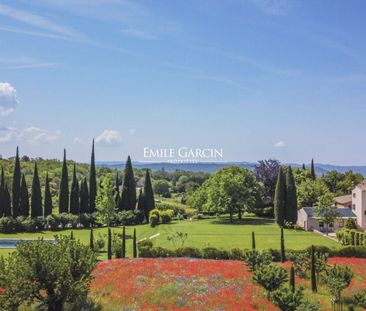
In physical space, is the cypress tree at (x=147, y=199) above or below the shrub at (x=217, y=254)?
above

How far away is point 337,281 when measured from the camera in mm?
27844

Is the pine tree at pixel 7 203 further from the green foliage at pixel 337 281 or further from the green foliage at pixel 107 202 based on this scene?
the green foliage at pixel 337 281

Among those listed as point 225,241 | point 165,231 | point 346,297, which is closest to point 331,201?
point 225,241

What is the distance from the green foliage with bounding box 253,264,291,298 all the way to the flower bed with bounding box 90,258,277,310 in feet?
2.75

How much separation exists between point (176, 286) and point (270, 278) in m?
6.30

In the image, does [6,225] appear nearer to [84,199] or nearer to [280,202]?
[84,199]

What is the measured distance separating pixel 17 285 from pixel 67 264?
112 inches

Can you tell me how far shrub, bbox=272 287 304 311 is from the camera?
82.8ft

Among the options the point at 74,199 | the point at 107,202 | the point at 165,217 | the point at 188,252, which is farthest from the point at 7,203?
the point at 188,252

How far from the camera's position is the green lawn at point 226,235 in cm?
4813

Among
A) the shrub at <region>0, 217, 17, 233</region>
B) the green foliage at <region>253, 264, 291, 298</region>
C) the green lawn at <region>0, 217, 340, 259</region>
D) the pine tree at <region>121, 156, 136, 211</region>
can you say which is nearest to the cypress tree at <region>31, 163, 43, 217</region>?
the shrub at <region>0, 217, 17, 233</region>

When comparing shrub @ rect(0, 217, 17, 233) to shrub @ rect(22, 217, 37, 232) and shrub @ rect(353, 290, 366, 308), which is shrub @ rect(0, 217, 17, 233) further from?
shrub @ rect(353, 290, 366, 308)

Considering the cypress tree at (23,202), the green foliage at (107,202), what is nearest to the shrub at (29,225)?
the cypress tree at (23,202)

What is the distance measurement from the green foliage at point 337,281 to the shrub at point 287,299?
3243 millimetres
